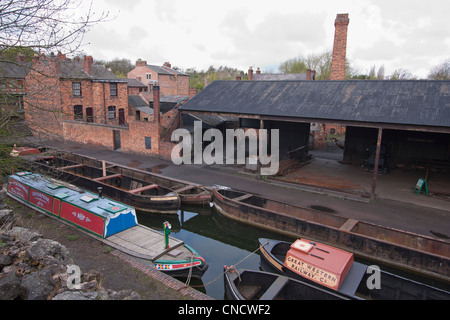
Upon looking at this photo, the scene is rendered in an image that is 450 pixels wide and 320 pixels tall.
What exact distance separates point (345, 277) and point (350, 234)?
9.90ft

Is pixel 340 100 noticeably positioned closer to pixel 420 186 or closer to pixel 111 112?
pixel 420 186

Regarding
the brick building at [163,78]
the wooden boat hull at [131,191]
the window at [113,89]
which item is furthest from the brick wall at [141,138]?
the brick building at [163,78]

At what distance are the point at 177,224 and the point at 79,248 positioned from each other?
5.25m

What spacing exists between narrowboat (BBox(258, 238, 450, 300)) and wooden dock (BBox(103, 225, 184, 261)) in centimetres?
362

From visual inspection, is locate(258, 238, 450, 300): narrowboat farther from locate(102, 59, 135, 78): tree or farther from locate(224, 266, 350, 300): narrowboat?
locate(102, 59, 135, 78): tree

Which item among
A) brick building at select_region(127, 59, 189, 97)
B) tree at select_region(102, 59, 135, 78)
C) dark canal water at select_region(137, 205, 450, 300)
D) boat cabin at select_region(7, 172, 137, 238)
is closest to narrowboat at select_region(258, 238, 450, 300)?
dark canal water at select_region(137, 205, 450, 300)

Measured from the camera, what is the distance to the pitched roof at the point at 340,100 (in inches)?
571

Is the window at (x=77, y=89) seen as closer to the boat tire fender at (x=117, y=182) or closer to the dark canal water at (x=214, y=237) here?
the boat tire fender at (x=117, y=182)

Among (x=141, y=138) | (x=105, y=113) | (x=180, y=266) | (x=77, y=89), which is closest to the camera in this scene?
(x=180, y=266)

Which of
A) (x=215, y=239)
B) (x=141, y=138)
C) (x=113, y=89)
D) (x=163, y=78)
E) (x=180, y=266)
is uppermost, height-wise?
(x=163, y=78)

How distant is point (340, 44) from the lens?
2717cm

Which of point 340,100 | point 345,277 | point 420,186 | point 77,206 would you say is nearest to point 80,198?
point 77,206
